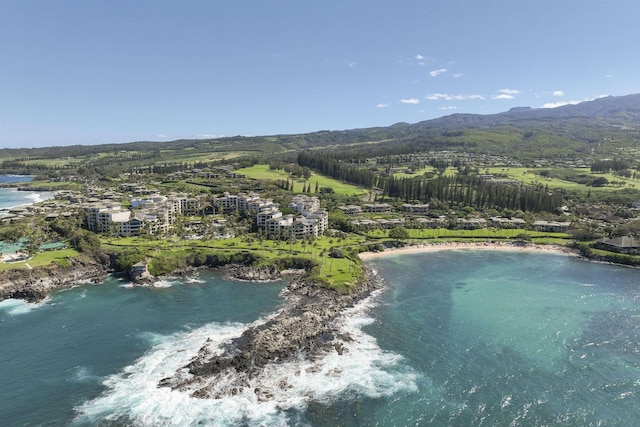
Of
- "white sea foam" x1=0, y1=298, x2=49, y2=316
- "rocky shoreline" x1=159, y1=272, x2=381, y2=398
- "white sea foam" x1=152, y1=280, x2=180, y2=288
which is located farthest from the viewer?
"white sea foam" x1=152, y1=280, x2=180, y2=288

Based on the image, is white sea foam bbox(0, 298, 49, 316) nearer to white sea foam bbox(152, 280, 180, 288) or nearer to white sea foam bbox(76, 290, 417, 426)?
white sea foam bbox(152, 280, 180, 288)

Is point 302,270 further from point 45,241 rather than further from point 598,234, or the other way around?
point 598,234

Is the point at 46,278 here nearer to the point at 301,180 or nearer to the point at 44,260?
the point at 44,260

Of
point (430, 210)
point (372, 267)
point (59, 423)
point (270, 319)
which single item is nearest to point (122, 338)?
point (59, 423)

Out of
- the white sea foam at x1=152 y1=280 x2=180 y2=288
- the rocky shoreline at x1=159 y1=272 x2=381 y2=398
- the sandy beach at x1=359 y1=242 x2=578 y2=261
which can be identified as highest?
the white sea foam at x1=152 y1=280 x2=180 y2=288

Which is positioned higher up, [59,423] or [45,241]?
[45,241]

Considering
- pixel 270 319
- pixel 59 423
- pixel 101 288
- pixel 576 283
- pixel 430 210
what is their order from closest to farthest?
pixel 59 423
pixel 270 319
pixel 101 288
pixel 576 283
pixel 430 210

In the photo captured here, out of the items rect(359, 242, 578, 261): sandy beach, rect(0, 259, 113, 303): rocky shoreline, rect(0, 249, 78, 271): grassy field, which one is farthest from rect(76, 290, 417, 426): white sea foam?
rect(359, 242, 578, 261): sandy beach
